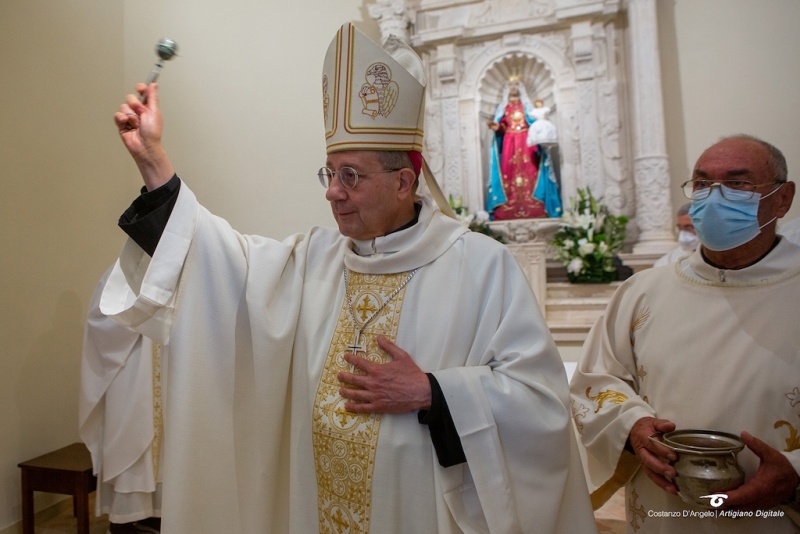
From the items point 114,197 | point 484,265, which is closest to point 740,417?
point 484,265

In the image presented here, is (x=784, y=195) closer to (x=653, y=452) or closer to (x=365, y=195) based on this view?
(x=653, y=452)

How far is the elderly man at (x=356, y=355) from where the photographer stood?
5.65ft

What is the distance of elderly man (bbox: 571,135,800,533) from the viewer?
1968 mm

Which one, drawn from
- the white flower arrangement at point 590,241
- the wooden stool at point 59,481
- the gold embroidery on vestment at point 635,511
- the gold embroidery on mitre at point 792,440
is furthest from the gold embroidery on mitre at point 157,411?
the white flower arrangement at point 590,241

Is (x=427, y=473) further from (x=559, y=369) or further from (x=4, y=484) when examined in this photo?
(x=4, y=484)

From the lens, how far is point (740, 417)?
2027 millimetres

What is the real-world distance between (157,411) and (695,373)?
323 cm

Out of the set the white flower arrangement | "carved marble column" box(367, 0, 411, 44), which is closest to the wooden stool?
the white flower arrangement

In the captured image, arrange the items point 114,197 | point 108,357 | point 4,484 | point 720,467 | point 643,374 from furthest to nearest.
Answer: point 114,197 < point 4,484 < point 108,357 < point 643,374 < point 720,467

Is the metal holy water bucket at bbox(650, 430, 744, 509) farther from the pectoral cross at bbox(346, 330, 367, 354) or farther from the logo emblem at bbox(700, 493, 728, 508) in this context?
the pectoral cross at bbox(346, 330, 367, 354)

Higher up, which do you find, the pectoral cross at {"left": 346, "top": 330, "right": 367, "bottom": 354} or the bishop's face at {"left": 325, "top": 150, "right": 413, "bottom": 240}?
the bishop's face at {"left": 325, "top": 150, "right": 413, "bottom": 240}

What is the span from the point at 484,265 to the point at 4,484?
161 inches

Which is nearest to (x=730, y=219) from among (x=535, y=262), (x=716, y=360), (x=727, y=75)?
(x=716, y=360)

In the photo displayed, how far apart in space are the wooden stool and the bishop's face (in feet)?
10.2
